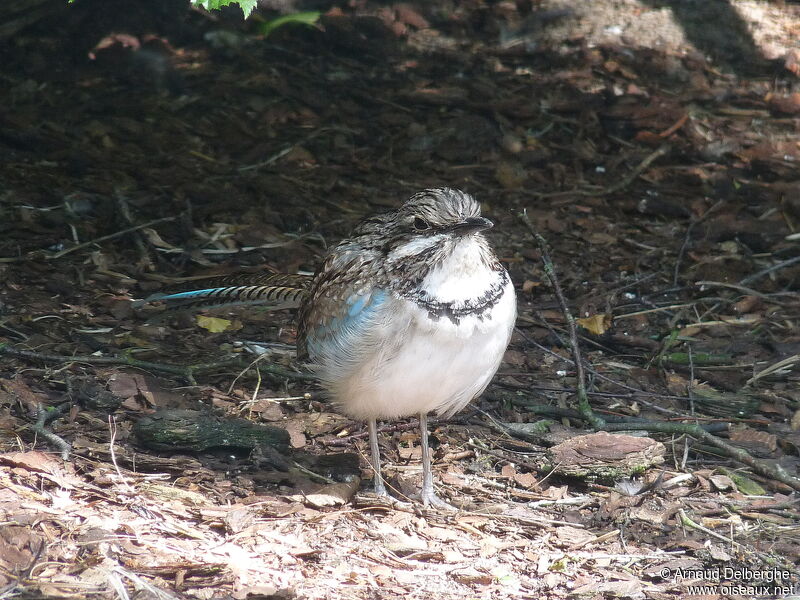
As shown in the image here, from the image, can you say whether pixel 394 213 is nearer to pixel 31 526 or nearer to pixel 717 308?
pixel 31 526

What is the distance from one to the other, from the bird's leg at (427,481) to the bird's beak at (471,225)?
1.19 meters

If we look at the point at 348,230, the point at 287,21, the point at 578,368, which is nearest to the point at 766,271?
the point at 578,368

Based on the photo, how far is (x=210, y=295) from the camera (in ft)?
21.6

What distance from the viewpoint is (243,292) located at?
21.1ft

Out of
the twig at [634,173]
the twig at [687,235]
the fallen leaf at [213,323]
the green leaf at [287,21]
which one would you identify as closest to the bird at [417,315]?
the fallen leaf at [213,323]

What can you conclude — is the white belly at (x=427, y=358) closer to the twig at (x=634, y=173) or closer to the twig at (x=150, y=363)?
the twig at (x=150, y=363)

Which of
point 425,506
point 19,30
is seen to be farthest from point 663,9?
point 425,506

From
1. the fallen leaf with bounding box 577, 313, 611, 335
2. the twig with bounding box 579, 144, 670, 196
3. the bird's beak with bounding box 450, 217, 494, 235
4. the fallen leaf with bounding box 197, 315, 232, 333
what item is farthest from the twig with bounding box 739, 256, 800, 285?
the fallen leaf with bounding box 197, 315, 232, 333

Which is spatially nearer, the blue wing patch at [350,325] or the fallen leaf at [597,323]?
the blue wing patch at [350,325]

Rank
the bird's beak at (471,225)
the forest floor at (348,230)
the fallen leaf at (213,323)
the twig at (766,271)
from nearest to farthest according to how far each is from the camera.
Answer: the forest floor at (348,230)
the bird's beak at (471,225)
the fallen leaf at (213,323)
the twig at (766,271)

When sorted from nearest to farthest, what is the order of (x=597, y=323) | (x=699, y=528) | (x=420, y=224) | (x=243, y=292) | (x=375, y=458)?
(x=699, y=528) < (x=420, y=224) < (x=375, y=458) < (x=243, y=292) < (x=597, y=323)

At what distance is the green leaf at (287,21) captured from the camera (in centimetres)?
1077

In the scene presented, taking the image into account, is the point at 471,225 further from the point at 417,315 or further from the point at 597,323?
the point at 597,323

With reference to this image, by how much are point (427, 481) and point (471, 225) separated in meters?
1.57
